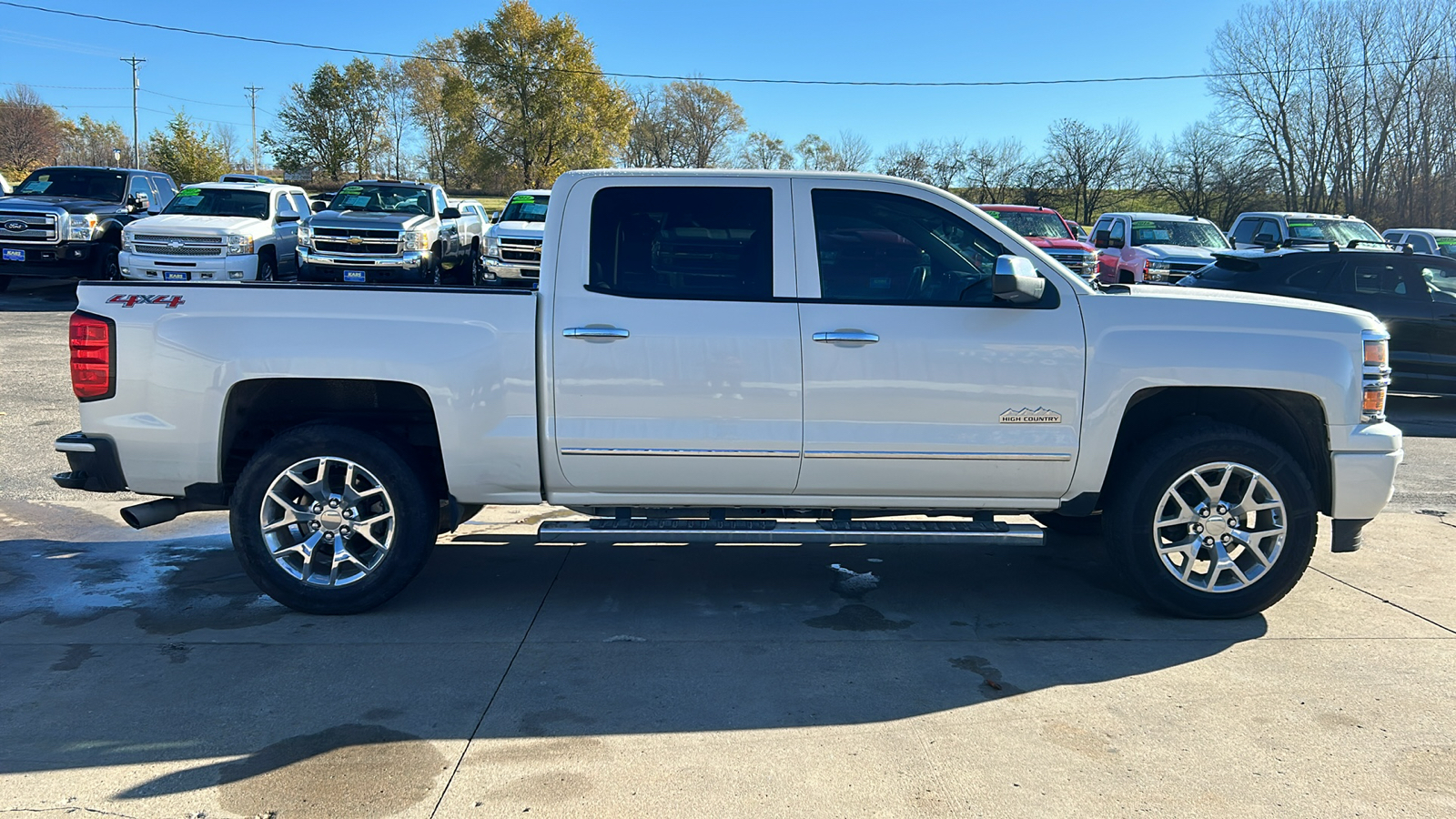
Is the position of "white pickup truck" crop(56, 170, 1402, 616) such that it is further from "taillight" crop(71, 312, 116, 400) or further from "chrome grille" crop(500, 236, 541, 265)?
"chrome grille" crop(500, 236, 541, 265)

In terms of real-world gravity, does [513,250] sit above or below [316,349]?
above

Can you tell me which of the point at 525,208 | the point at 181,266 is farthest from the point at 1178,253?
the point at 181,266

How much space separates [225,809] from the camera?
10.5ft

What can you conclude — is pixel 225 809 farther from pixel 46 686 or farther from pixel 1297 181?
pixel 1297 181

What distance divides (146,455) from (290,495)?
657 mm

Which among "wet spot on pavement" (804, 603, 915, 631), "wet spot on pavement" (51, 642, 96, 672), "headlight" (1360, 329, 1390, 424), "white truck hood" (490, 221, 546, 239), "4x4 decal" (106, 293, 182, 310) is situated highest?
"white truck hood" (490, 221, 546, 239)

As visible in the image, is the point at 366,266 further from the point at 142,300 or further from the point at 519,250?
the point at 142,300

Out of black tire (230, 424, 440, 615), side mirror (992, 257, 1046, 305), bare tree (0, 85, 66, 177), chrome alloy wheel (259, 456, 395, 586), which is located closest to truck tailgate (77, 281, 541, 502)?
black tire (230, 424, 440, 615)

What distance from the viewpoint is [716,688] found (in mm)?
4121

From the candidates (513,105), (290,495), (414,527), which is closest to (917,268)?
(414,527)

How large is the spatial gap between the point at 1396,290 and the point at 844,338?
9339mm

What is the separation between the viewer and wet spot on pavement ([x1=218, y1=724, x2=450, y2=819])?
3.24 metres

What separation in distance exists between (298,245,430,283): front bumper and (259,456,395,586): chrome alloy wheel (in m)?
12.4

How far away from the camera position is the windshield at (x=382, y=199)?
17781 millimetres
